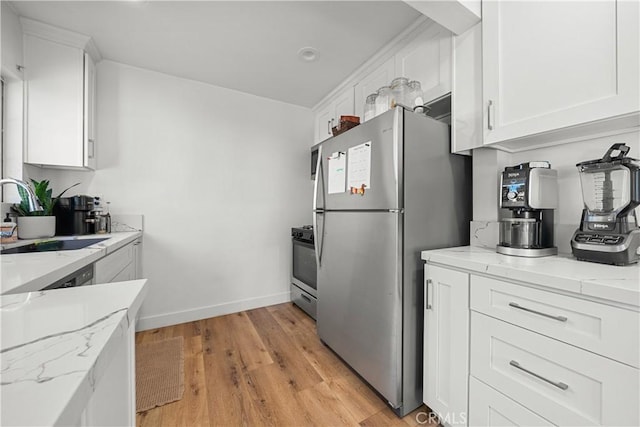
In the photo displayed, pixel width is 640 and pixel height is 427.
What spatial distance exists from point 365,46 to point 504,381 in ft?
7.37

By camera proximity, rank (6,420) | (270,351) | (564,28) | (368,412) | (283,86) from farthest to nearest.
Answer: (283,86) < (270,351) < (368,412) < (564,28) < (6,420)

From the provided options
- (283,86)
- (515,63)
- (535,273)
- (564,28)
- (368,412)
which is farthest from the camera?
(283,86)

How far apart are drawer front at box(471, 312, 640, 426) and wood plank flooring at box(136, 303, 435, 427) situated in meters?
0.59

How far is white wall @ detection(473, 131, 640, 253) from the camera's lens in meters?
1.26

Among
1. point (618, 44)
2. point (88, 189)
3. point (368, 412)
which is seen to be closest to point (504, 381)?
point (368, 412)

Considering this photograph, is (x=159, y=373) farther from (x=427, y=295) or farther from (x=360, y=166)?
(x=360, y=166)

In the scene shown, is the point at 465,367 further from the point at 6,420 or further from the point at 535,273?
the point at 6,420

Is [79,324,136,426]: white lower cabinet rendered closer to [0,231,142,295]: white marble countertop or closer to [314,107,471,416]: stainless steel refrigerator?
[0,231,142,295]: white marble countertop

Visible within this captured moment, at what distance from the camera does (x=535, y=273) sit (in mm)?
938

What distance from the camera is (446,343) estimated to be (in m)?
1.26

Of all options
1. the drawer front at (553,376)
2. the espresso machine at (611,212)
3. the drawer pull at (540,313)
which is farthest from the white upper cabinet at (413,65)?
the drawer front at (553,376)

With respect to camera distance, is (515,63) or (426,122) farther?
(426,122)

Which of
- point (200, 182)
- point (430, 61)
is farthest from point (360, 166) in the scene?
point (200, 182)

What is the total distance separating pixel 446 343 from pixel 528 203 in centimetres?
76
